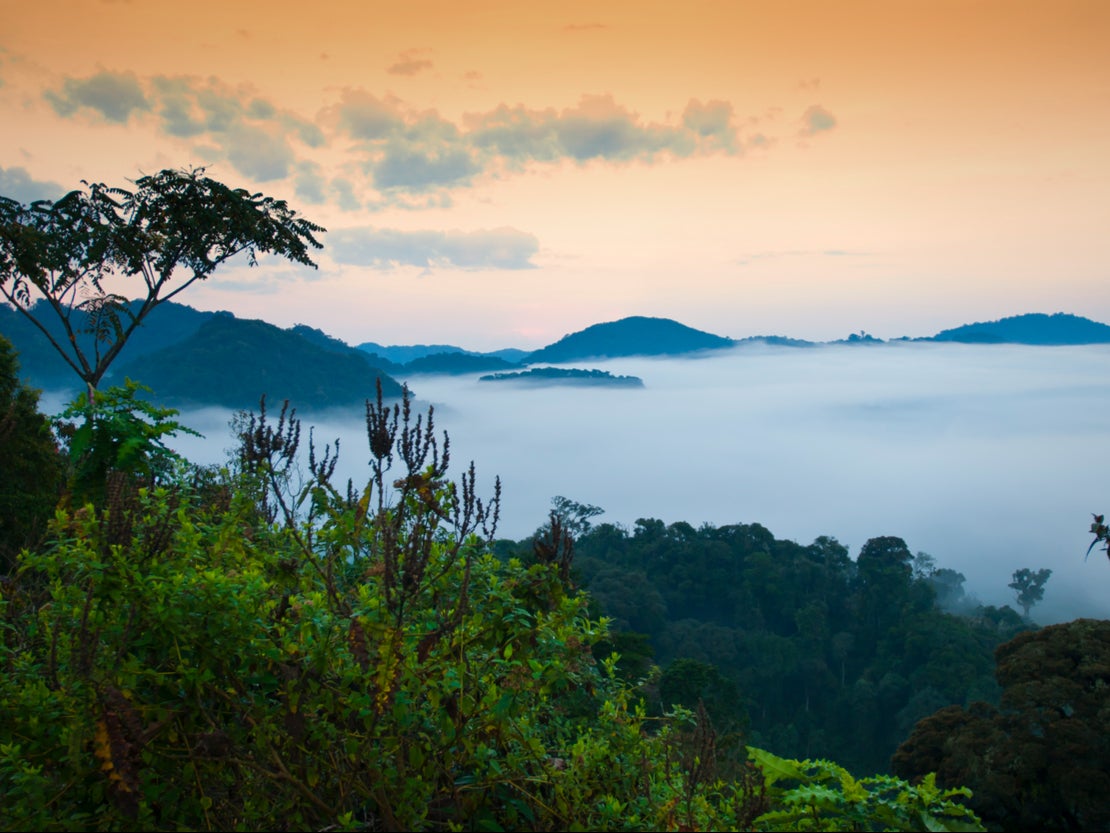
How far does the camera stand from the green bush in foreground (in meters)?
1.82

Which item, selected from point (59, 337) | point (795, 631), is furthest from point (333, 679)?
point (59, 337)

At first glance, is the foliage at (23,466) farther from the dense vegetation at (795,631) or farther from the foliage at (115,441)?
the dense vegetation at (795,631)

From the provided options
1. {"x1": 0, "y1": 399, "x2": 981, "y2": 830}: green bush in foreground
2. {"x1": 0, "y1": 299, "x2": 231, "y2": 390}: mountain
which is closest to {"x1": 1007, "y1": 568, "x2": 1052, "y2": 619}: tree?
{"x1": 0, "y1": 299, "x2": 231, "y2": 390}: mountain

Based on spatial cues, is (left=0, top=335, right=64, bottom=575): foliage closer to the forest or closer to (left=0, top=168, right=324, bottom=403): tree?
(left=0, top=168, right=324, bottom=403): tree

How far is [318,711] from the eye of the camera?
2.12 meters

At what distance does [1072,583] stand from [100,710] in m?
122

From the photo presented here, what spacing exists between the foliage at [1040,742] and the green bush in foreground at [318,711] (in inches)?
471

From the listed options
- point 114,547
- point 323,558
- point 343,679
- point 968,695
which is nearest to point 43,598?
point 323,558

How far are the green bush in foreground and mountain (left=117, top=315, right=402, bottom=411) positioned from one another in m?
95.9

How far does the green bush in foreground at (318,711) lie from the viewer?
1819 millimetres

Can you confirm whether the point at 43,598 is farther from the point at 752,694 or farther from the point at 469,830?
the point at 752,694

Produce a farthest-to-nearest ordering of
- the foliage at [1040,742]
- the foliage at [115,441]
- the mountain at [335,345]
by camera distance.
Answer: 1. the mountain at [335,345]
2. the foliage at [1040,742]
3. the foliage at [115,441]

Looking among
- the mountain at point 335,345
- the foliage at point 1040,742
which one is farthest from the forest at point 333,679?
the mountain at point 335,345

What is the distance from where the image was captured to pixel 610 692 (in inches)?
121
